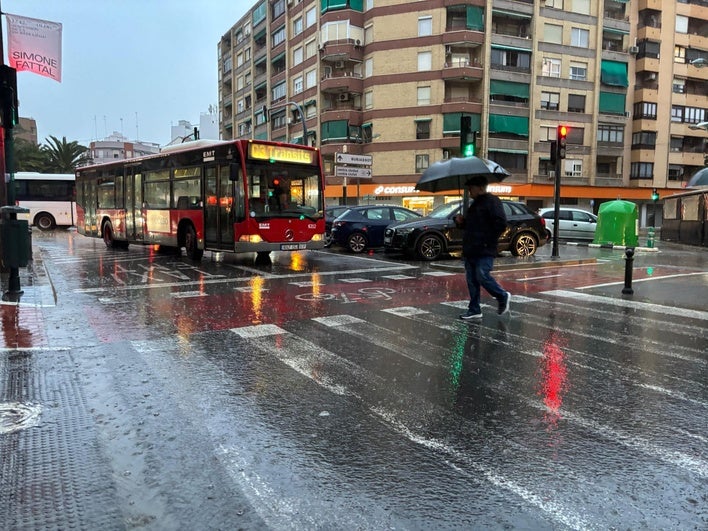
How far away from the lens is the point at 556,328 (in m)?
7.16

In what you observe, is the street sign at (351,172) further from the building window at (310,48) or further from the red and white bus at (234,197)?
the building window at (310,48)

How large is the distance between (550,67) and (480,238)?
4412 centimetres

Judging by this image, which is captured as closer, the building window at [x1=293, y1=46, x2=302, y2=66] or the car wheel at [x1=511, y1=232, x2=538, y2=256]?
the car wheel at [x1=511, y1=232, x2=538, y2=256]

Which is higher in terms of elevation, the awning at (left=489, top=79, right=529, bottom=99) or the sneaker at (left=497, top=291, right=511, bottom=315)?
the awning at (left=489, top=79, right=529, bottom=99)

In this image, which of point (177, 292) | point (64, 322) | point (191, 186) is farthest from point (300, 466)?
point (191, 186)

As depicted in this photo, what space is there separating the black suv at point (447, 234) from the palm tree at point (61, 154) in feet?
174

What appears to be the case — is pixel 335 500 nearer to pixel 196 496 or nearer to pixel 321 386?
pixel 196 496

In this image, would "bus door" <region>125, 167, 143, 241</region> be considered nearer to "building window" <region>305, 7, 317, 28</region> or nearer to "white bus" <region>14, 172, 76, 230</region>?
"white bus" <region>14, 172, 76, 230</region>

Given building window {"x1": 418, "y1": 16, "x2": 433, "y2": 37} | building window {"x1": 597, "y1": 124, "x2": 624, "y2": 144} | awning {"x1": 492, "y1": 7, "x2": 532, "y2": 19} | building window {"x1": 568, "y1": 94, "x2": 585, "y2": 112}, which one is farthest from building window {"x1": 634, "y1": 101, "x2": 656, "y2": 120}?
building window {"x1": 418, "y1": 16, "x2": 433, "y2": 37}

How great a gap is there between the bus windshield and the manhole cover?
31.4 feet

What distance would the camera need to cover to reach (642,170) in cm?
5056

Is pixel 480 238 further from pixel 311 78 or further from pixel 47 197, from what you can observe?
pixel 311 78

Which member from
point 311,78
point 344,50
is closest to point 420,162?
point 344,50

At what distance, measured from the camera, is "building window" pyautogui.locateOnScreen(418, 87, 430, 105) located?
44156 mm
